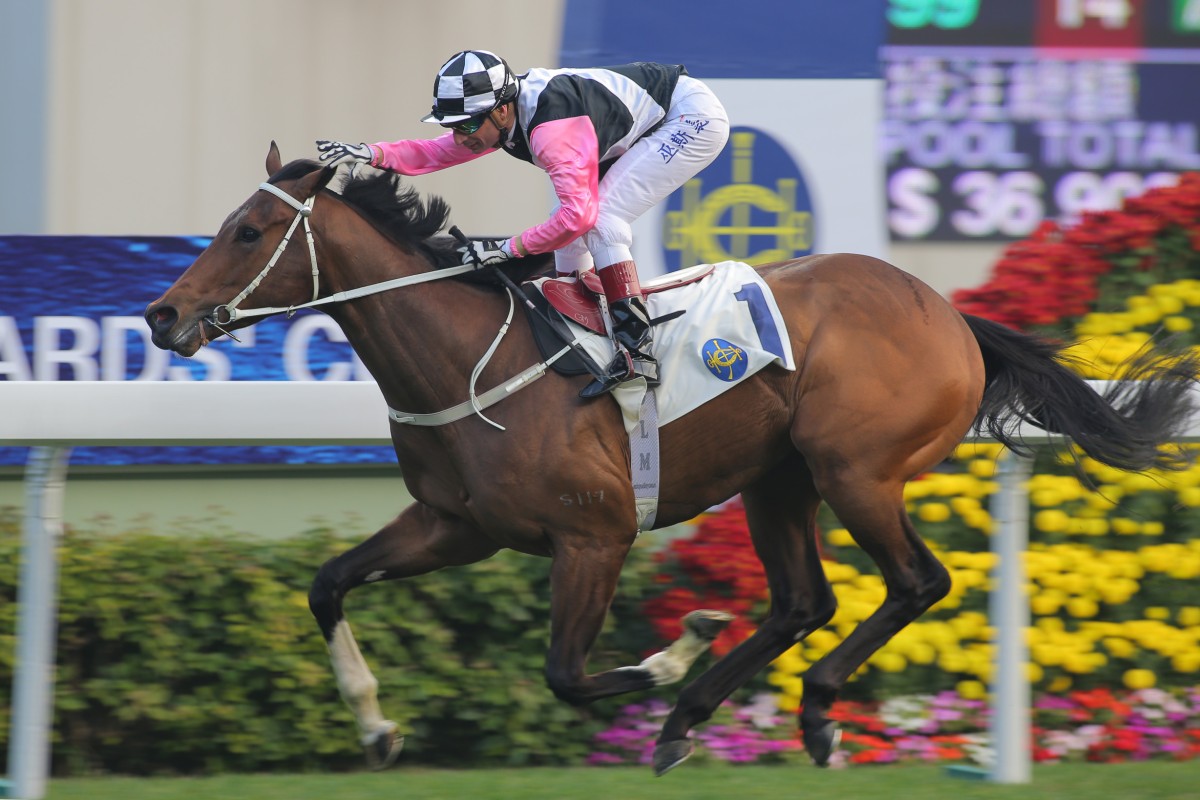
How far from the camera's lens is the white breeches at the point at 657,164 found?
3.94 m

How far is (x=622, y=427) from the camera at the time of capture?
12.6 ft

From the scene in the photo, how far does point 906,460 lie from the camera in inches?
158

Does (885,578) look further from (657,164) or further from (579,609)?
(657,164)

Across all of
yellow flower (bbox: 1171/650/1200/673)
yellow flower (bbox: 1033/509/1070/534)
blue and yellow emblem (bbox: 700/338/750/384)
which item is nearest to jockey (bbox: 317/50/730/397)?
blue and yellow emblem (bbox: 700/338/750/384)

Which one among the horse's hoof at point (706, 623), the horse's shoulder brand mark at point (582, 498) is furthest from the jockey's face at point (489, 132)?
the horse's hoof at point (706, 623)

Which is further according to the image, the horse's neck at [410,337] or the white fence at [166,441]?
the horse's neck at [410,337]

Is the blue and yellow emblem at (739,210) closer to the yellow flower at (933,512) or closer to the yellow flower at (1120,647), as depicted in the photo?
the yellow flower at (933,512)

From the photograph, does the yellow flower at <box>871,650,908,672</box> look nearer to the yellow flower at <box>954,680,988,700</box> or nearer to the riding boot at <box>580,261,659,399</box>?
the yellow flower at <box>954,680,988,700</box>

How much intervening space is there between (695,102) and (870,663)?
6.21 ft

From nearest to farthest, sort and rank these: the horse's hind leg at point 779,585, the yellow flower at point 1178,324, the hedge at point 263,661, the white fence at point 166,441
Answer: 1. the white fence at point 166,441
2. the horse's hind leg at point 779,585
3. the hedge at point 263,661
4. the yellow flower at point 1178,324

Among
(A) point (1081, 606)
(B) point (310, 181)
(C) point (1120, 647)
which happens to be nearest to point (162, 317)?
(B) point (310, 181)

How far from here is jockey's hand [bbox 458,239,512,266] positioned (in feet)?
12.7

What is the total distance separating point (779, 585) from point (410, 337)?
1253mm

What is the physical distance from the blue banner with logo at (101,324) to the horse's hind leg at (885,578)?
238 centimetres
